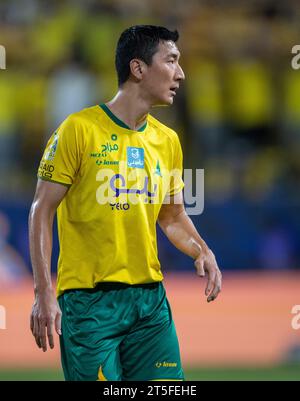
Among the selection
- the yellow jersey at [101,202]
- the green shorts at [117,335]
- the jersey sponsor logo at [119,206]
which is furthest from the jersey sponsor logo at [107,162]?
the green shorts at [117,335]

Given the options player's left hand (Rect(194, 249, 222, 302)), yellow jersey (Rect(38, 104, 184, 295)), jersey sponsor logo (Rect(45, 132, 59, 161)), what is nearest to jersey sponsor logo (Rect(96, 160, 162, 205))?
yellow jersey (Rect(38, 104, 184, 295))

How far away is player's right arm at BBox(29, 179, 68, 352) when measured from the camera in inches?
185

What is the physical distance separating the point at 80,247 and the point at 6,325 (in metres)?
5.61

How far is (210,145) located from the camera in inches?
516

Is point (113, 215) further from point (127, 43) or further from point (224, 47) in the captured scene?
point (224, 47)

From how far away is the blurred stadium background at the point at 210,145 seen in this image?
10578 millimetres

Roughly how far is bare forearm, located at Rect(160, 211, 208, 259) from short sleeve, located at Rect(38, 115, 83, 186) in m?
0.76

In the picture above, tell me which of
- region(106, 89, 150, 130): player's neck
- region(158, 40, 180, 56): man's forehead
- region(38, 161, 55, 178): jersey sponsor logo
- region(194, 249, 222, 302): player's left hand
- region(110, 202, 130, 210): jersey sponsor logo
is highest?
region(158, 40, 180, 56): man's forehead

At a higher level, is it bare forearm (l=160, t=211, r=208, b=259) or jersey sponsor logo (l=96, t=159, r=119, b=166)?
jersey sponsor logo (l=96, t=159, r=119, b=166)

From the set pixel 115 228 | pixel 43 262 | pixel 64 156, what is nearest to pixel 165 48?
pixel 64 156

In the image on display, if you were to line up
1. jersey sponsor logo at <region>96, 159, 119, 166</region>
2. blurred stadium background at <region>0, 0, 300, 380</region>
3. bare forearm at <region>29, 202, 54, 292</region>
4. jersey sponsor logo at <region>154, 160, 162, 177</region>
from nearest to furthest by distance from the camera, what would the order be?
bare forearm at <region>29, 202, 54, 292</region>
jersey sponsor logo at <region>96, 159, 119, 166</region>
jersey sponsor logo at <region>154, 160, 162, 177</region>
blurred stadium background at <region>0, 0, 300, 380</region>

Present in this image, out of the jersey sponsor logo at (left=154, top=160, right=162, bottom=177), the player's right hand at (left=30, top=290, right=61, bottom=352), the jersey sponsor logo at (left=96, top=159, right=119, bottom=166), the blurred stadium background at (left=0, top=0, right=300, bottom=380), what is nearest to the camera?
the player's right hand at (left=30, top=290, right=61, bottom=352)

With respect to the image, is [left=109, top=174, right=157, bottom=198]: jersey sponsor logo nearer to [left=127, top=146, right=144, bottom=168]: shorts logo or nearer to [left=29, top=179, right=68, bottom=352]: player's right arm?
[left=127, top=146, right=144, bottom=168]: shorts logo

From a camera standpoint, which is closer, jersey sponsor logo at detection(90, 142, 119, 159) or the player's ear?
jersey sponsor logo at detection(90, 142, 119, 159)
